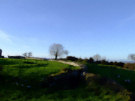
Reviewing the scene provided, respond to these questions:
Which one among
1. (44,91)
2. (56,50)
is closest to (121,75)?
(44,91)

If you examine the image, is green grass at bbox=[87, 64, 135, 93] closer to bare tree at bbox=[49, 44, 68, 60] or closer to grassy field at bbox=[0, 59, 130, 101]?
grassy field at bbox=[0, 59, 130, 101]

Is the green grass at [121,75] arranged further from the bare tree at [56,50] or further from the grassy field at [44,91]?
the bare tree at [56,50]

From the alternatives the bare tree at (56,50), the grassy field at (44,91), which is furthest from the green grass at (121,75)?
the bare tree at (56,50)

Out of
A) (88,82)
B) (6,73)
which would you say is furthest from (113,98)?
(6,73)

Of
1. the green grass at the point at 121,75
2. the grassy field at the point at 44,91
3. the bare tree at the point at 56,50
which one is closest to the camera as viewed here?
the grassy field at the point at 44,91

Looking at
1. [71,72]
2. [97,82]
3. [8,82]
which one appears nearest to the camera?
[8,82]

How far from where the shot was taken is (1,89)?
13828mm

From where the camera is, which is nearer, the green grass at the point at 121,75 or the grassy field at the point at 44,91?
the grassy field at the point at 44,91

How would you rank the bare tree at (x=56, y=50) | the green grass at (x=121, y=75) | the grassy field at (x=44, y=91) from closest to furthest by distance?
the grassy field at (x=44, y=91)
the green grass at (x=121, y=75)
the bare tree at (x=56, y=50)

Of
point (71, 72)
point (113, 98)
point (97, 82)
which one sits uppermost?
point (71, 72)

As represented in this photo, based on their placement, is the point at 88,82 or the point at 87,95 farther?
the point at 88,82

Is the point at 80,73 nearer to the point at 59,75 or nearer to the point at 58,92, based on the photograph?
the point at 59,75

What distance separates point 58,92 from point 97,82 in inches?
231

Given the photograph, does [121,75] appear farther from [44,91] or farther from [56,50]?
[56,50]
